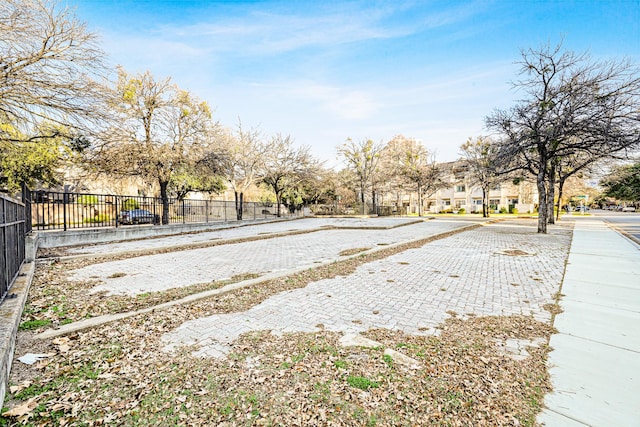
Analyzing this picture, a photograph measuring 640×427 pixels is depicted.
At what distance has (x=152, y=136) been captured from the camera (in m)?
16.6

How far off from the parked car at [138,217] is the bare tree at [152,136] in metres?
0.69

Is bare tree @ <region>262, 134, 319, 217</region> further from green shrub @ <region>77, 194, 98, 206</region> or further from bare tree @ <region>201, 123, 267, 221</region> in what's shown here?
green shrub @ <region>77, 194, 98, 206</region>

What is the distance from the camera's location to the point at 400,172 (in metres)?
36.1

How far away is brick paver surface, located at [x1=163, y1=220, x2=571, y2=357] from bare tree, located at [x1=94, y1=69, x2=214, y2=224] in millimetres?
13588

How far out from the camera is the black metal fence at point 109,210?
10.7 metres

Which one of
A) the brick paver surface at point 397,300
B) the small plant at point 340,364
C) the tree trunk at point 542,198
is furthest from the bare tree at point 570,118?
the small plant at point 340,364

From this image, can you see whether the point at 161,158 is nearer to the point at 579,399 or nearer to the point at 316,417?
the point at 316,417

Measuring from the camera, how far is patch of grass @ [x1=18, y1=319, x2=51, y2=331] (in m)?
3.79

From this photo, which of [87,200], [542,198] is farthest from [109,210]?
[542,198]

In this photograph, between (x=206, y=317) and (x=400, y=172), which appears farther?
(x=400, y=172)

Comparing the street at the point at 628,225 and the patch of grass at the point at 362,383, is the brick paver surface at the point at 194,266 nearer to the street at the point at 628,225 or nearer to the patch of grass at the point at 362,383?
the patch of grass at the point at 362,383

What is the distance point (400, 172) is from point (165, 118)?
2733 centimetres

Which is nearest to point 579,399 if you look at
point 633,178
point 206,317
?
point 206,317

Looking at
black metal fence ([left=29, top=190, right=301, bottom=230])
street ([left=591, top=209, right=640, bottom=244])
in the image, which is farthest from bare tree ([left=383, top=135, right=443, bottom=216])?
black metal fence ([left=29, top=190, right=301, bottom=230])
